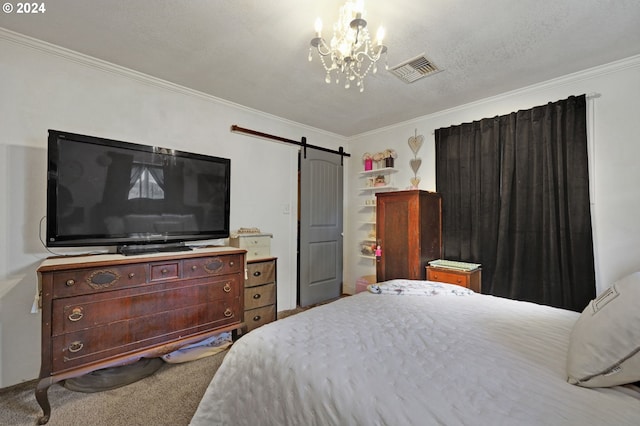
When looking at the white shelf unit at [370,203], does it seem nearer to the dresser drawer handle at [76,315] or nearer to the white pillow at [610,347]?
the white pillow at [610,347]

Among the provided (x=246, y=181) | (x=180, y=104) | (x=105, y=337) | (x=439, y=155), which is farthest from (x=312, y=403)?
(x=439, y=155)

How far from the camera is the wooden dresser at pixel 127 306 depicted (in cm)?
167

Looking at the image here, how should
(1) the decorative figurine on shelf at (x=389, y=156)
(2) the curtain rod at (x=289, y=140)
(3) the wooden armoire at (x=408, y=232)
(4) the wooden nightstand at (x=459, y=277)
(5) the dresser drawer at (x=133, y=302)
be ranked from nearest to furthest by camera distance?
(5) the dresser drawer at (x=133, y=302), (4) the wooden nightstand at (x=459, y=277), (3) the wooden armoire at (x=408, y=232), (2) the curtain rod at (x=289, y=140), (1) the decorative figurine on shelf at (x=389, y=156)

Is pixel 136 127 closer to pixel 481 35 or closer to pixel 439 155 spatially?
pixel 481 35

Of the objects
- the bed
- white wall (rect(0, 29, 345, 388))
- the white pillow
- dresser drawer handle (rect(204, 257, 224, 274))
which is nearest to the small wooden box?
white wall (rect(0, 29, 345, 388))

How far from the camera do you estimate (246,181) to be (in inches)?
126

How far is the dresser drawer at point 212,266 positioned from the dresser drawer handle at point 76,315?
0.64 meters

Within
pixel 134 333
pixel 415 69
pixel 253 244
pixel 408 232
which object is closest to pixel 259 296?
pixel 253 244

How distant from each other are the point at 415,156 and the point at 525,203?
53.2 inches

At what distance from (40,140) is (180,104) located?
1124 millimetres

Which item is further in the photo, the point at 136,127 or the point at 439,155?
the point at 439,155

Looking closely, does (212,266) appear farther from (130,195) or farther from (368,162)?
(368,162)

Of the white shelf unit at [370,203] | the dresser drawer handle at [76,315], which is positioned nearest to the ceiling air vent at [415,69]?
the white shelf unit at [370,203]

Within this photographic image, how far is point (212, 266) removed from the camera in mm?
2318
